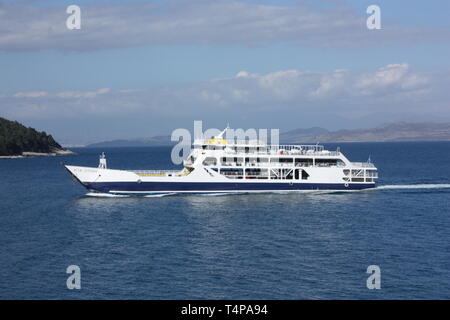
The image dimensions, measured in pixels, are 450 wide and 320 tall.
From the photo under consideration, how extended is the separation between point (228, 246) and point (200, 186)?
25120 mm

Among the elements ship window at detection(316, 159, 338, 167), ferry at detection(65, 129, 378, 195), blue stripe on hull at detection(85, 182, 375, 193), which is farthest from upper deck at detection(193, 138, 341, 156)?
blue stripe on hull at detection(85, 182, 375, 193)

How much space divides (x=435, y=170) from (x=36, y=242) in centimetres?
8809

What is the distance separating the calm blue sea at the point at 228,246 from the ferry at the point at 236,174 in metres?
1.81

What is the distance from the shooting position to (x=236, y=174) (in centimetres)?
7012

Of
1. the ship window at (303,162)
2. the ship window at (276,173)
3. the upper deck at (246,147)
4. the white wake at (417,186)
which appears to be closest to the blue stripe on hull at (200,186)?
the ship window at (276,173)

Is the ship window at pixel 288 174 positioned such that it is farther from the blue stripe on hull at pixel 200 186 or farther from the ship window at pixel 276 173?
the blue stripe on hull at pixel 200 186

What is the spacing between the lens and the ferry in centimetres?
6650

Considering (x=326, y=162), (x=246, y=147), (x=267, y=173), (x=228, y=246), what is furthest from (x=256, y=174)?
(x=228, y=246)

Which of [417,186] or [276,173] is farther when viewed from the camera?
[417,186]

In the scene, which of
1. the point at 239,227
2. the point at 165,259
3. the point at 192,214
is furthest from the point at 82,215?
the point at 165,259

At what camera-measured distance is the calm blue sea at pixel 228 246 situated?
1288 inches

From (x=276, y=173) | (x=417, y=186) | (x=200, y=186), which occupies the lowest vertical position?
(x=417, y=186)

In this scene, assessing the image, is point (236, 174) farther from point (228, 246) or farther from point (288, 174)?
point (228, 246)

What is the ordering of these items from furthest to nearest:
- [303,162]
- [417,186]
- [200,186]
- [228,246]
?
1. [417,186]
2. [303,162]
3. [200,186]
4. [228,246]
